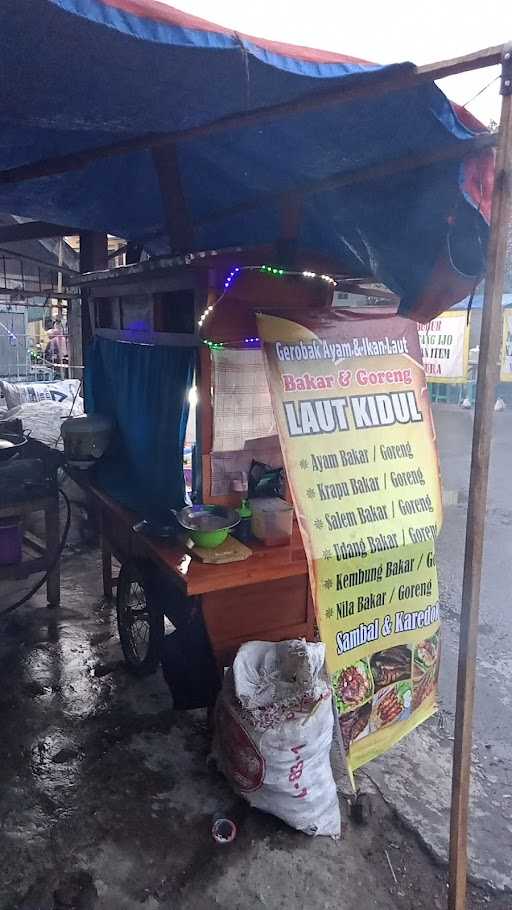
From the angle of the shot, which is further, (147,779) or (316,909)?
(147,779)

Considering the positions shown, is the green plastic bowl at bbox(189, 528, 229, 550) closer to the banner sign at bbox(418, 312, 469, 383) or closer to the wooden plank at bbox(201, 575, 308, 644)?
the wooden plank at bbox(201, 575, 308, 644)

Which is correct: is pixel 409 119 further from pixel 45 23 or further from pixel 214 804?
pixel 214 804

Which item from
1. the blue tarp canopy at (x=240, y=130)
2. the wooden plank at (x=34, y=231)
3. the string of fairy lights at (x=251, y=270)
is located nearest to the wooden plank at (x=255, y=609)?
the string of fairy lights at (x=251, y=270)

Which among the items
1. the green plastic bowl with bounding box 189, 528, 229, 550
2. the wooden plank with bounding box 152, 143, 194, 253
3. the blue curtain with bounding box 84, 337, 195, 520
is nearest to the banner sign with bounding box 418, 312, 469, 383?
the blue curtain with bounding box 84, 337, 195, 520

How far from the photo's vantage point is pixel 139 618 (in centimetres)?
439

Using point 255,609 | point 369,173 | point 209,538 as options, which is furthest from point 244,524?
point 369,173

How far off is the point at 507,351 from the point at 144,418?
1274cm

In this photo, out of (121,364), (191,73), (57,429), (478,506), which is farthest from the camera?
(57,429)

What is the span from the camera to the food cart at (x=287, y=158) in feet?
6.67

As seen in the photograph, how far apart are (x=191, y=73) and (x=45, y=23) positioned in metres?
0.51

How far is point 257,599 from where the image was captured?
3.78m

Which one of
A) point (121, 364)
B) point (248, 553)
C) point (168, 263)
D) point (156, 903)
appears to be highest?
point (168, 263)

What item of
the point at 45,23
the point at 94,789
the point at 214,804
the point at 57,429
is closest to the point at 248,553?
Result: the point at 214,804

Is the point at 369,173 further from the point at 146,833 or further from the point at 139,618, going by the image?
the point at 146,833
